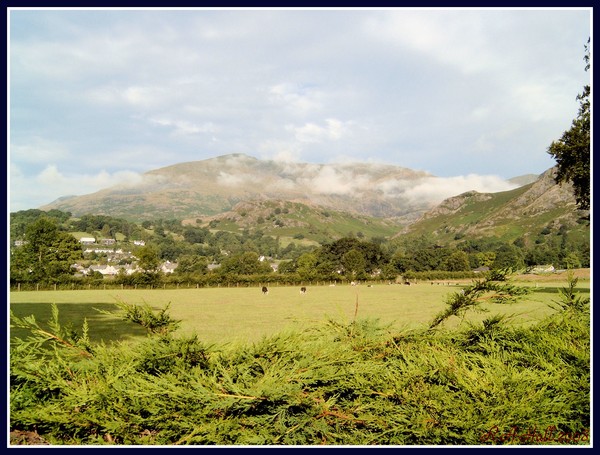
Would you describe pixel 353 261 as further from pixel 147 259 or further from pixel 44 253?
pixel 44 253

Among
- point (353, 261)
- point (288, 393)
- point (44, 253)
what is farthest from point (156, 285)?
point (288, 393)

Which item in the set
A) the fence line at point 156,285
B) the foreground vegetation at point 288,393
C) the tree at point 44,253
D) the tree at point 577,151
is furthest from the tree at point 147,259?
the foreground vegetation at point 288,393

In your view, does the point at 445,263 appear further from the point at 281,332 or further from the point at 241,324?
the point at 281,332

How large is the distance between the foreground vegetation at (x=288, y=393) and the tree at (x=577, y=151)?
29.8 m

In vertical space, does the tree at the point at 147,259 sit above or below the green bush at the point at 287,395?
below

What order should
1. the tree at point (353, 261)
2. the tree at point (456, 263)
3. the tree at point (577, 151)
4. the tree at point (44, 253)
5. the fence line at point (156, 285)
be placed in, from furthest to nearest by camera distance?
the tree at point (353, 261), the tree at point (456, 263), the tree at point (44, 253), the fence line at point (156, 285), the tree at point (577, 151)

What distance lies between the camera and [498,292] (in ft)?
14.7

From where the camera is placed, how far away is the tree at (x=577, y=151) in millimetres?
27972

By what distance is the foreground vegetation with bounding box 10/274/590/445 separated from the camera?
2.96m

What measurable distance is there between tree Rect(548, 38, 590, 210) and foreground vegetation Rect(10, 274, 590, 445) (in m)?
29.8

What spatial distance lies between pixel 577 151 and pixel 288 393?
32.6 meters

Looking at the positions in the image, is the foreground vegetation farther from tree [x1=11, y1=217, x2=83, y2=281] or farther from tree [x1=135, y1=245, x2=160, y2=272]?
tree [x1=11, y1=217, x2=83, y2=281]

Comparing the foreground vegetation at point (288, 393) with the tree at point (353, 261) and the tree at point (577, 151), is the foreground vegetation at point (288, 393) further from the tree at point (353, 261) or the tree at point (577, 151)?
the tree at point (353, 261)

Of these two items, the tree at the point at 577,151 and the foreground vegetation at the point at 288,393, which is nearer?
Answer: the foreground vegetation at the point at 288,393
